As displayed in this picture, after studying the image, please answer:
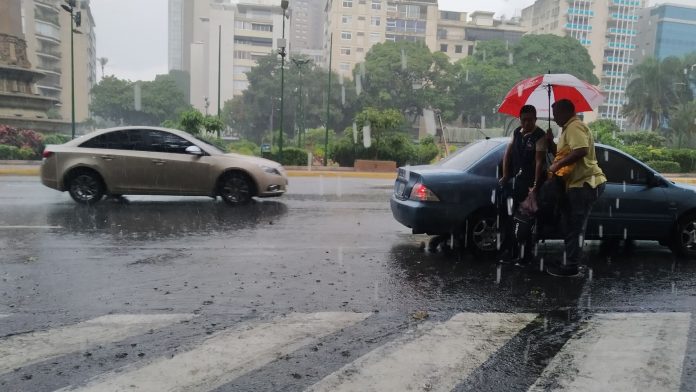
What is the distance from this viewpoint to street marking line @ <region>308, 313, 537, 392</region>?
121 inches

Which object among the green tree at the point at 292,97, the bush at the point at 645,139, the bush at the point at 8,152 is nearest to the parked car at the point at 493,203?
the bush at the point at 8,152

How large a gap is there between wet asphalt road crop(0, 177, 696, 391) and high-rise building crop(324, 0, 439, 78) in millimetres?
89111

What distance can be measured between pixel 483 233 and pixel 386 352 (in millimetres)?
3289

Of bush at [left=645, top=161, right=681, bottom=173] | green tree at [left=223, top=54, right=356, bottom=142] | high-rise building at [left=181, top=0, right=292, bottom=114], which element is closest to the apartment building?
high-rise building at [left=181, top=0, right=292, bottom=114]

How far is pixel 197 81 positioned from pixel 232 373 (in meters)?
119

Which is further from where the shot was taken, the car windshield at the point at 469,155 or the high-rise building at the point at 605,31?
the high-rise building at the point at 605,31

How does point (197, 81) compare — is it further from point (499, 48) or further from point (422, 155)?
point (422, 155)

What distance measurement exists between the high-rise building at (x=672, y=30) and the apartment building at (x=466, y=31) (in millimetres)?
23955

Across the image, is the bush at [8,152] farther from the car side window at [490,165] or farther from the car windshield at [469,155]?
the car side window at [490,165]

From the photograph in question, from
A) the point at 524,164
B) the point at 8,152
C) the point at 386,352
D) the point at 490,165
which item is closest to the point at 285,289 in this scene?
Result: the point at 386,352

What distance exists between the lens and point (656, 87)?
208ft

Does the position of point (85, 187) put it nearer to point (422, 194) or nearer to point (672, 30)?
point (422, 194)

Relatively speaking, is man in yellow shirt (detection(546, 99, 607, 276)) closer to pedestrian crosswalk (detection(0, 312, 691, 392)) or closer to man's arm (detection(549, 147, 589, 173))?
man's arm (detection(549, 147, 589, 173))

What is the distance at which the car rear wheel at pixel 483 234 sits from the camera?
6.37 m
